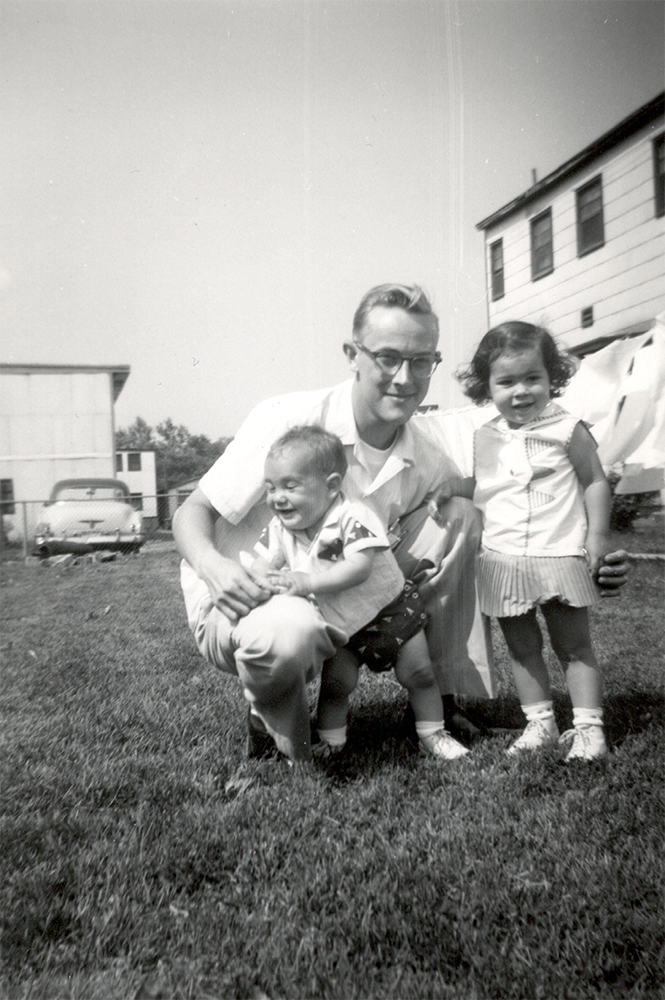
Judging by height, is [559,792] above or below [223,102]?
below

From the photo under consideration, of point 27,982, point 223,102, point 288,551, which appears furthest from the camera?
point 223,102

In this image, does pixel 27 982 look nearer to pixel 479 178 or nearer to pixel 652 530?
pixel 479 178

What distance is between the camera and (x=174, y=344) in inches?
168

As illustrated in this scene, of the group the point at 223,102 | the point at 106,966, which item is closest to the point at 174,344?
the point at 223,102

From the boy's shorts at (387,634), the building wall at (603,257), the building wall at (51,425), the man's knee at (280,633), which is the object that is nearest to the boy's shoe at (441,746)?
the boy's shorts at (387,634)

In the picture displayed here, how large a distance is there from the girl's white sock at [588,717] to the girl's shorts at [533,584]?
0.34 meters

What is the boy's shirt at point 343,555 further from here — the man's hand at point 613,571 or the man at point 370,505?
the man's hand at point 613,571

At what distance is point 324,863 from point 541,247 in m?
12.0

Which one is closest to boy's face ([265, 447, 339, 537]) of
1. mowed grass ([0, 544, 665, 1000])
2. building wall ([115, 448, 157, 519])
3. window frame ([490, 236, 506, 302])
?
mowed grass ([0, 544, 665, 1000])

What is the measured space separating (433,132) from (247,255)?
1.06 metres

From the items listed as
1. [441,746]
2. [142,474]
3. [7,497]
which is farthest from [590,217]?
[142,474]

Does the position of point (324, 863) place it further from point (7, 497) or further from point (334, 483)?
point (7, 497)

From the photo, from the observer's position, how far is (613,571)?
8.33 feet

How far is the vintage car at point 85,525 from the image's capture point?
12648 millimetres
